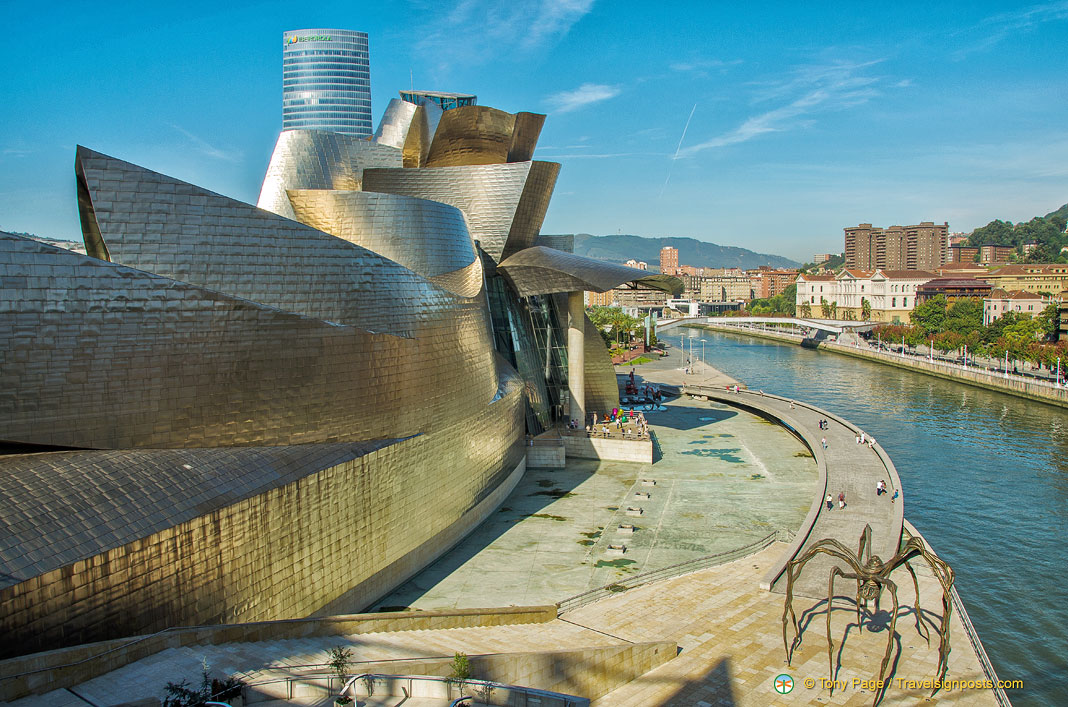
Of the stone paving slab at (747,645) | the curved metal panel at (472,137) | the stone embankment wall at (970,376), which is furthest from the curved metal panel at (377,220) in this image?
the stone embankment wall at (970,376)

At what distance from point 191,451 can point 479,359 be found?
1182 cm

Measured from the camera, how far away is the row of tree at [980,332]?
70.2 metres

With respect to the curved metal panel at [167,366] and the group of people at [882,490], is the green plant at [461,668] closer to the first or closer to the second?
the curved metal panel at [167,366]

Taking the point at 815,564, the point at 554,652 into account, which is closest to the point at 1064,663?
the point at 815,564

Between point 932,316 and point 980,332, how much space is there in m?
19.3

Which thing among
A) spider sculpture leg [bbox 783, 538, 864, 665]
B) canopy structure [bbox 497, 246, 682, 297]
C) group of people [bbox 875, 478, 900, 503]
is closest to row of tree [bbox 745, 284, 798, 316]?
canopy structure [bbox 497, 246, 682, 297]

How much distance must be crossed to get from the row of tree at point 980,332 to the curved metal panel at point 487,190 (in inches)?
2076

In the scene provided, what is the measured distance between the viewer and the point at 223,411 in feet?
51.3

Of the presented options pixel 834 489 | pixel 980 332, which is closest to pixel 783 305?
pixel 980 332

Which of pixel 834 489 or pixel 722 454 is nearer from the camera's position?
pixel 834 489

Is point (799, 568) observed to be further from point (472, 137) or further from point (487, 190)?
point (472, 137)

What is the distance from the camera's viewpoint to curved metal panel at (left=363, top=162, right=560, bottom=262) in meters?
33.2

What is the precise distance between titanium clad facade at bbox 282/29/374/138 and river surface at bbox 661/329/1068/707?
100364 mm

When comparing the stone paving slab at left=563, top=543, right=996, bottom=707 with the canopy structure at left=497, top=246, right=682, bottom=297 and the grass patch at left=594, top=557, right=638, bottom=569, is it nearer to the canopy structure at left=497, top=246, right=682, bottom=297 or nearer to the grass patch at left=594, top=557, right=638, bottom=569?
the grass patch at left=594, top=557, right=638, bottom=569
